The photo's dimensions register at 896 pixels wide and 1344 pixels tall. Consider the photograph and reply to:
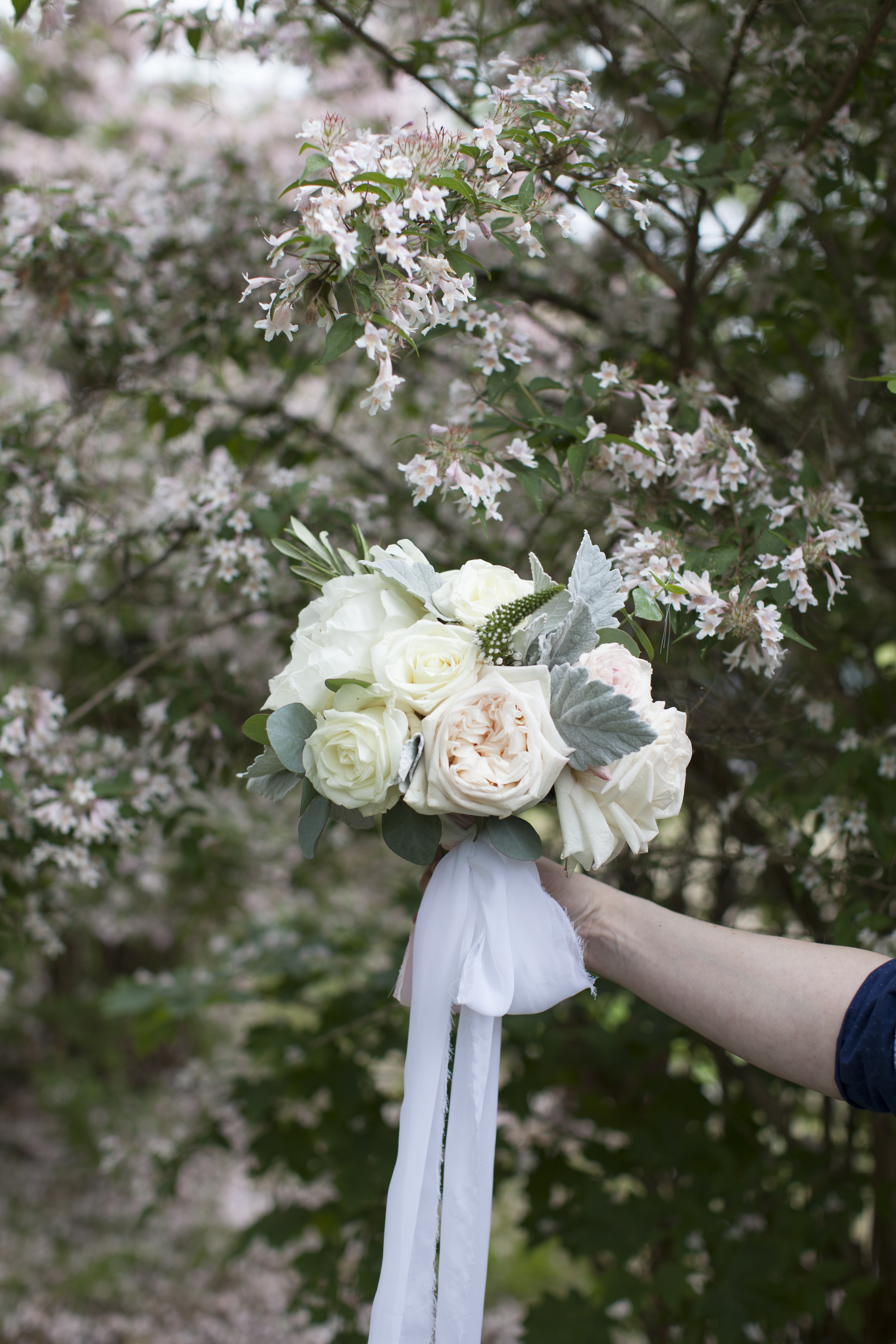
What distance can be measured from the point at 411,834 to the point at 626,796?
0.29 meters

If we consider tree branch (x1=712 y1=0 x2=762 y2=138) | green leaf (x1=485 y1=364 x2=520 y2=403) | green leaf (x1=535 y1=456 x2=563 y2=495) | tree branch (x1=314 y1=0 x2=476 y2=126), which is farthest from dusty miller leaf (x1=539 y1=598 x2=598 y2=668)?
tree branch (x1=712 y1=0 x2=762 y2=138)

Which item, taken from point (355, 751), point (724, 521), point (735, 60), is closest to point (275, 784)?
point (355, 751)

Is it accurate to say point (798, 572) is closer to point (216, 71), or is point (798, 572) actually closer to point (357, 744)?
point (357, 744)

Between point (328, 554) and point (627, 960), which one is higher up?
point (328, 554)

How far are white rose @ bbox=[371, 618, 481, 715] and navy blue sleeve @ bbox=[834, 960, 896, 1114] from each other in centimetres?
64

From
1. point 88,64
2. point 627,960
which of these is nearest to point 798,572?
point 627,960

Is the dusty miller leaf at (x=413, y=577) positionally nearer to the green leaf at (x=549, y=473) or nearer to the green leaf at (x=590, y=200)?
the green leaf at (x=549, y=473)

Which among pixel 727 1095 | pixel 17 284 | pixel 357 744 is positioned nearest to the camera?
pixel 357 744

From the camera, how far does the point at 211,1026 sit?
5340mm

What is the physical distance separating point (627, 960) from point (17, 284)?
2.01 metres

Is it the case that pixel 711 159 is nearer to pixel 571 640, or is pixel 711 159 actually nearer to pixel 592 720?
pixel 571 640

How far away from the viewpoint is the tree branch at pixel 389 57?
1.71 m

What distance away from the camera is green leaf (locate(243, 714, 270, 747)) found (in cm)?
120

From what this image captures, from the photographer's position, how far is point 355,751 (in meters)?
1.08
